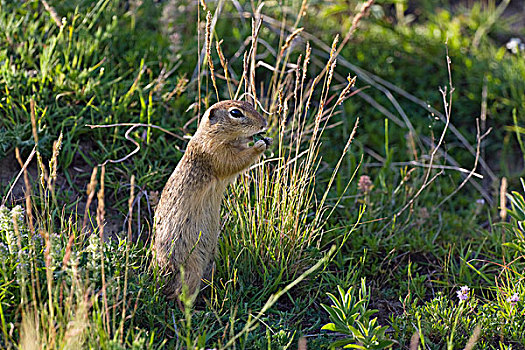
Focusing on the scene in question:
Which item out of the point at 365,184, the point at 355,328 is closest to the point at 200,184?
the point at 355,328

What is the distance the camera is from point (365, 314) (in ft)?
10.6

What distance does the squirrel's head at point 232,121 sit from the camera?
11.3 ft

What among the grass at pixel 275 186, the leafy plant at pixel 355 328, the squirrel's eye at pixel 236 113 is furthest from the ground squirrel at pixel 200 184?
the leafy plant at pixel 355 328

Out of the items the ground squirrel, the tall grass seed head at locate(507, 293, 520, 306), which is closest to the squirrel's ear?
the ground squirrel

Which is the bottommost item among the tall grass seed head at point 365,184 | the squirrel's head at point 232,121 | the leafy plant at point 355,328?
the leafy plant at point 355,328

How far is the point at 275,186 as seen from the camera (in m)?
3.79

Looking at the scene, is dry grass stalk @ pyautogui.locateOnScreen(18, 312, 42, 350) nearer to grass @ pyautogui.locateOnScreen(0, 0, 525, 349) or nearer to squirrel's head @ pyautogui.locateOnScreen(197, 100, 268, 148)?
grass @ pyautogui.locateOnScreen(0, 0, 525, 349)

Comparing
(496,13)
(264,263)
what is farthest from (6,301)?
(496,13)

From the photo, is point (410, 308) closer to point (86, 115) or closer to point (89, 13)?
point (86, 115)

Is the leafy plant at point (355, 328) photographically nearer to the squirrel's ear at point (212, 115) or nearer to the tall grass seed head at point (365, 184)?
the squirrel's ear at point (212, 115)

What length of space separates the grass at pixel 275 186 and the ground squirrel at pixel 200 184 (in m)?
0.16

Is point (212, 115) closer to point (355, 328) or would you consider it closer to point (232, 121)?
point (232, 121)

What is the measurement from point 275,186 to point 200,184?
1.73 ft

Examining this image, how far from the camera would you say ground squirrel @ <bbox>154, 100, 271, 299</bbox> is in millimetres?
3469
